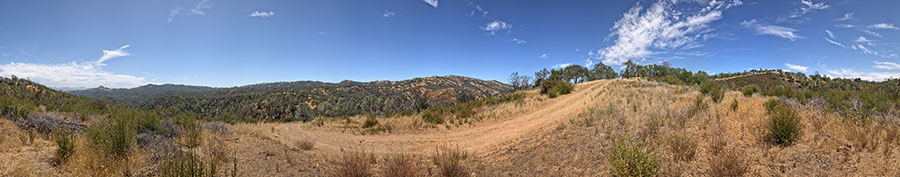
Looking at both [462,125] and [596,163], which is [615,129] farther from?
[462,125]

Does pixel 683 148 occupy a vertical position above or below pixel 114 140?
below

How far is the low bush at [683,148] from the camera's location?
3969mm

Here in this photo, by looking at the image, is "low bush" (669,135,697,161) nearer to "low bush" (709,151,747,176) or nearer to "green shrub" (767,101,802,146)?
"low bush" (709,151,747,176)

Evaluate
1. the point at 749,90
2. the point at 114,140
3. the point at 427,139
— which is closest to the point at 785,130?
the point at 427,139

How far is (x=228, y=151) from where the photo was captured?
5277mm

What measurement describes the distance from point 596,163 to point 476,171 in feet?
6.40

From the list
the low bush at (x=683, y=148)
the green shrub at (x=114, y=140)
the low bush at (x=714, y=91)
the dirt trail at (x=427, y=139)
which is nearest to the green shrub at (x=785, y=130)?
the low bush at (x=683, y=148)

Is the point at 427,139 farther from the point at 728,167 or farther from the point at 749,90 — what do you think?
the point at 749,90

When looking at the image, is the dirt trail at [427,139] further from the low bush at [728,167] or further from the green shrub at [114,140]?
the low bush at [728,167]

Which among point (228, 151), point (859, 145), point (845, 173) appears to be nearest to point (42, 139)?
point (228, 151)

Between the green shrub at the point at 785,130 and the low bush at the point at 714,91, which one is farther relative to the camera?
the low bush at the point at 714,91

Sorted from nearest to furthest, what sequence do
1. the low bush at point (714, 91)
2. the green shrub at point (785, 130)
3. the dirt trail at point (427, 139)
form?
the green shrub at point (785, 130)
the dirt trail at point (427, 139)
the low bush at point (714, 91)

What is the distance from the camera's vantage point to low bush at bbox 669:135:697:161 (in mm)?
3969

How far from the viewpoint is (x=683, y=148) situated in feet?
13.4
